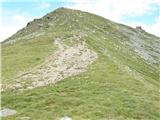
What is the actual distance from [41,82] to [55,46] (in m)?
29.9

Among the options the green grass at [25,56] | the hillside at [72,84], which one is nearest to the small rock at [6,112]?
the hillside at [72,84]

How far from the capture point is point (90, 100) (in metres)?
49.8

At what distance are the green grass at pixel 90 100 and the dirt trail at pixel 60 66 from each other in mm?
2648

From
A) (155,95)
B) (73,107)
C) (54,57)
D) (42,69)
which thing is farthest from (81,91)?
(54,57)

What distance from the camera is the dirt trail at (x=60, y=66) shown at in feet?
196

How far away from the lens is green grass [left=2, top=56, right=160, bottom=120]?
4541 centimetres

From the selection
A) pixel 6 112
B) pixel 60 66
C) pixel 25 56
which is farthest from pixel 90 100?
pixel 25 56

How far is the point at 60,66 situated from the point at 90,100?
19.3 m

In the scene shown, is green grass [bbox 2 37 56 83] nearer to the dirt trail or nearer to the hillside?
the hillside

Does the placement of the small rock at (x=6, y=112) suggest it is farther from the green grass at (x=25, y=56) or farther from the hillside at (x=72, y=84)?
the green grass at (x=25, y=56)

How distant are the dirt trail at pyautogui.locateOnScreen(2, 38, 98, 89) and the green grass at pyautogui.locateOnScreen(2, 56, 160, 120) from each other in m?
2.65

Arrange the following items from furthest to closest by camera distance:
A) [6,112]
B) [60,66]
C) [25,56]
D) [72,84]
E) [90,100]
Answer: [25,56]
[60,66]
[72,84]
[90,100]
[6,112]

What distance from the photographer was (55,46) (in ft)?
290

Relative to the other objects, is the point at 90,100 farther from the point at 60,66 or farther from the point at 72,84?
the point at 60,66
